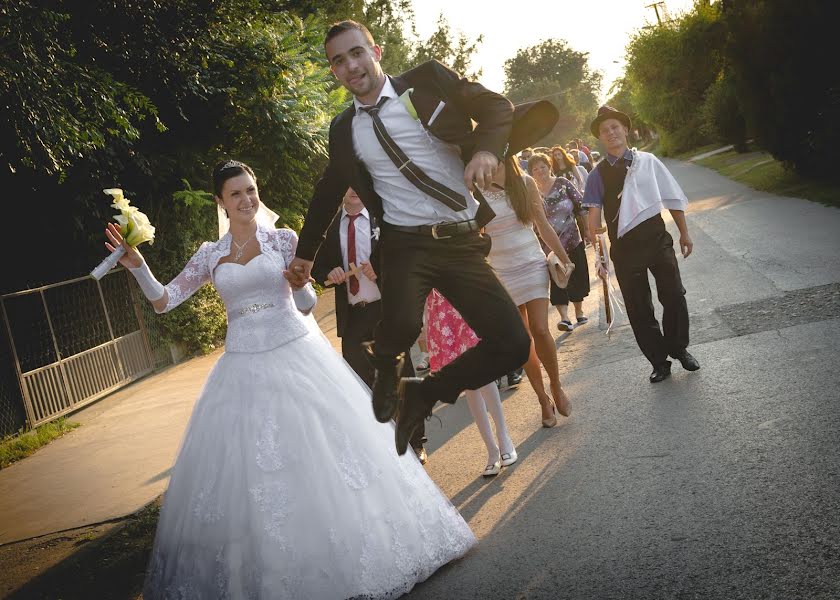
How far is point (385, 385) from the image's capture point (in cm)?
426

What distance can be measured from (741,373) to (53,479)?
658cm

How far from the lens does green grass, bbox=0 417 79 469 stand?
34.0 feet

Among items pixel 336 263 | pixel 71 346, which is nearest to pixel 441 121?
pixel 336 263

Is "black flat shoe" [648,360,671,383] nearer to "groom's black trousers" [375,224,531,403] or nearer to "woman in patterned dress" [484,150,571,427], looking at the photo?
"woman in patterned dress" [484,150,571,427]

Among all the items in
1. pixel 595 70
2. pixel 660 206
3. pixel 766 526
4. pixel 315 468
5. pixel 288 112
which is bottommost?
pixel 766 526

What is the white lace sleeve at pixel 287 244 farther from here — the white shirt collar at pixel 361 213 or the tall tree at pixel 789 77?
the tall tree at pixel 789 77

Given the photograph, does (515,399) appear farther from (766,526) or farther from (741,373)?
(766,526)

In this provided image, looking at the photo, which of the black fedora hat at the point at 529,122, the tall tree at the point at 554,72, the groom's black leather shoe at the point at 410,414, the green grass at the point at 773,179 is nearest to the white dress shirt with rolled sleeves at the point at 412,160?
the black fedora hat at the point at 529,122

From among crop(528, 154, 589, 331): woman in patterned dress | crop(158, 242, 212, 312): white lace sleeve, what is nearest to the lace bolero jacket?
crop(158, 242, 212, 312): white lace sleeve

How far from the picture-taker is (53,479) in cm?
902

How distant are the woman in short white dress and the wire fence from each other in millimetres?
7220

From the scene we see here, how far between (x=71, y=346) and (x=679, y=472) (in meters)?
9.84

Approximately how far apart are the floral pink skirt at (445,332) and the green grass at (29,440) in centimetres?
582

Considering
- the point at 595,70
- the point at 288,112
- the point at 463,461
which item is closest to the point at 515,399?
the point at 463,461
